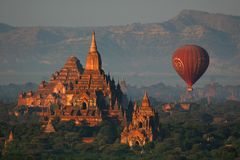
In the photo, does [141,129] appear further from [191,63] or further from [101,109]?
[191,63]

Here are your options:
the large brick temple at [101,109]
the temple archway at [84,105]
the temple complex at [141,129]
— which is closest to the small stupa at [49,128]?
the large brick temple at [101,109]

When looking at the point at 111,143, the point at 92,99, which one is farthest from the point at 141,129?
the point at 92,99

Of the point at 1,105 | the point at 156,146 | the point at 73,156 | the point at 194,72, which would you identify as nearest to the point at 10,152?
the point at 73,156

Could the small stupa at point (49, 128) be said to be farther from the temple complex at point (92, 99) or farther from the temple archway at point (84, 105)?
the temple archway at point (84, 105)

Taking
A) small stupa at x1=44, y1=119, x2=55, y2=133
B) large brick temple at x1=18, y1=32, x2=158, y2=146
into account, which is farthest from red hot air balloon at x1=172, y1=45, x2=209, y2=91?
small stupa at x1=44, y1=119, x2=55, y2=133

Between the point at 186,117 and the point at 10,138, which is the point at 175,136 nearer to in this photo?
the point at 10,138
